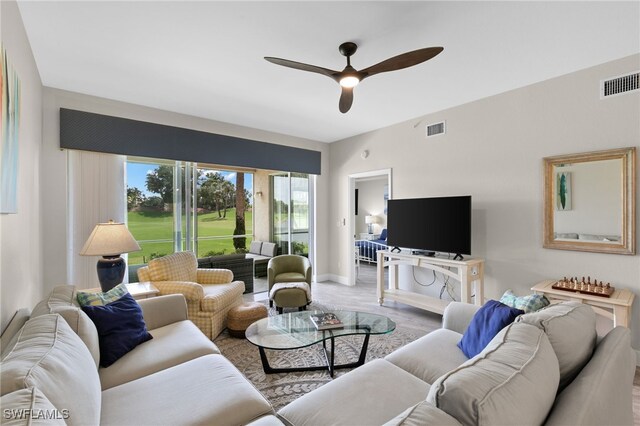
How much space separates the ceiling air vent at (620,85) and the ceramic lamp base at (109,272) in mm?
4943

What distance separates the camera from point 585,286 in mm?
→ 2613

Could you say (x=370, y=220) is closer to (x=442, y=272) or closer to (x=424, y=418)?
(x=442, y=272)

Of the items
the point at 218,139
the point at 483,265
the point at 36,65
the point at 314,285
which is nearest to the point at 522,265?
the point at 483,265

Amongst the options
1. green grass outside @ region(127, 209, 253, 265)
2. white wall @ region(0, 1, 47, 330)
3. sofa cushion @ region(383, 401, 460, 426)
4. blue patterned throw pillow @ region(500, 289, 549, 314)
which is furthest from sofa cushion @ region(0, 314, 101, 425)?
green grass outside @ region(127, 209, 253, 265)

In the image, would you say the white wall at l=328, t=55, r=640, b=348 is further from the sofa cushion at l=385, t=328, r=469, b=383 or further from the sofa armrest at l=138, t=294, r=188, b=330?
the sofa armrest at l=138, t=294, r=188, b=330

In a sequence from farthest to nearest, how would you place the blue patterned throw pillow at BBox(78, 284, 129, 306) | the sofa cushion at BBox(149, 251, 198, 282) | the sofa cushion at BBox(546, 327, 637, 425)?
the sofa cushion at BBox(149, 251, 198, 282) → the blue patterned throw pillow at BBox(78, 284, 129, 306) → the sofa cushion at BBox(546, 327, 637, 425)

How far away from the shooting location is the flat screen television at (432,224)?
3502 mm

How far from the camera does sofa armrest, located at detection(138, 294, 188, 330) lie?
230 cm

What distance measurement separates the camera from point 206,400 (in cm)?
138

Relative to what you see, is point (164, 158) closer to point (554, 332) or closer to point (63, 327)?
point (63, 327)

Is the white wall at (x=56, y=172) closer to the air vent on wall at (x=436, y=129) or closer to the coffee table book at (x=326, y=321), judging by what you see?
the coffee table book at (x=326, y=321)

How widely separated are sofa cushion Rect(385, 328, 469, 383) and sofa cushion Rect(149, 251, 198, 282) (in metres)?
2.55

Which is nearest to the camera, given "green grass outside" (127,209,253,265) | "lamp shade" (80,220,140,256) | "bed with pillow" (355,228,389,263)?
"lamp shade" (80,220,140,256)

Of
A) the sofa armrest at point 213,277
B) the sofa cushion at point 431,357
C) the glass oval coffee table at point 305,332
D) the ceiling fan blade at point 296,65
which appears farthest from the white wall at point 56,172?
the sofa cushion at point 431,357
